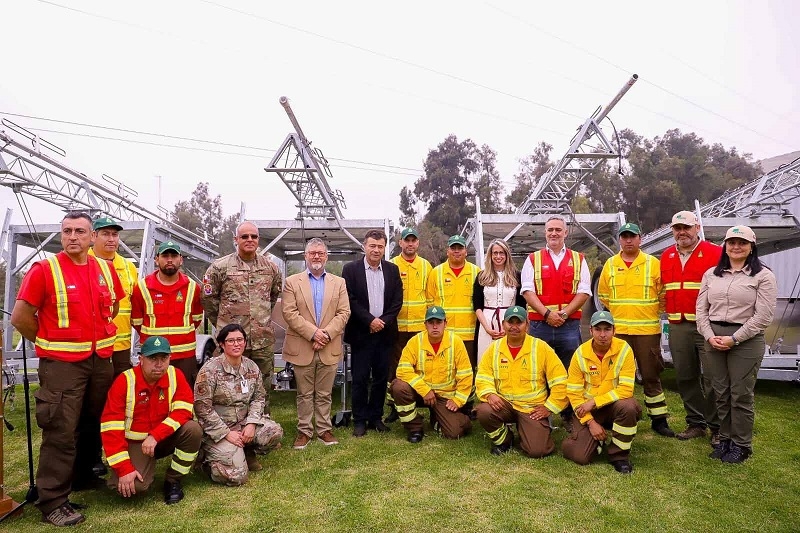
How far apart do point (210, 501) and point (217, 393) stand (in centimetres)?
83

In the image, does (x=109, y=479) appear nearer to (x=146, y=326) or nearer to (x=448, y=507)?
(x=146, y=326)

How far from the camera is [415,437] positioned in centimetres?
510

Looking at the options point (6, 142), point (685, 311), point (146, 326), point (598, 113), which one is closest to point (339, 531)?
point (146, 326)

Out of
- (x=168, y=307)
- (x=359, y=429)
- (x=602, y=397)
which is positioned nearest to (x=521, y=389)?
(x=602, y=397)

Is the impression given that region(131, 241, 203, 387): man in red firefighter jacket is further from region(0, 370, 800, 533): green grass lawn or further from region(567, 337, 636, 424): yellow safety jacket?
region(567, 337, 636, 424): yellow safety jacket

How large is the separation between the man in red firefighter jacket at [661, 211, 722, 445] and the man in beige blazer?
3092mm

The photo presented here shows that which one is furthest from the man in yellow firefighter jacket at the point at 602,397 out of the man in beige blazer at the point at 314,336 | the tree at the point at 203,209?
the tree at the point at 203,209

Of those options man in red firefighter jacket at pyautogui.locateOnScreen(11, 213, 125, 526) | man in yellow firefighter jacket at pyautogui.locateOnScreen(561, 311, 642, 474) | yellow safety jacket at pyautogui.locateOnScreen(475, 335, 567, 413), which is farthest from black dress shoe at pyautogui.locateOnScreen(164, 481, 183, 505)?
man in yellow firefighter jacket at pyautogui.locateOnScreen(561, 311, 642, 474)

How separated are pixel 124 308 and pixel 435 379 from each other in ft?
9.57

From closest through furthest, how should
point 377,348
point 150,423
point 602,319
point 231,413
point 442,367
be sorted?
1. point 150,423
2. point 231,413
3. point 602,319
4. point 442,367
5. point 377,348

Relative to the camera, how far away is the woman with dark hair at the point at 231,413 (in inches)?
161

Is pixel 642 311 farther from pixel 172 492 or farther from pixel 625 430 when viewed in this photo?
pixel 172 492

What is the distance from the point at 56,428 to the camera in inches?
140

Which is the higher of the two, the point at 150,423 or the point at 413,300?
the point at 413,300
